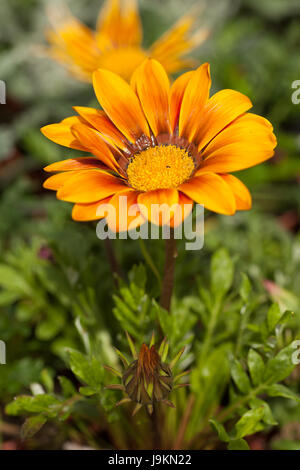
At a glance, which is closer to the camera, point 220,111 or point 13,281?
point 220,111

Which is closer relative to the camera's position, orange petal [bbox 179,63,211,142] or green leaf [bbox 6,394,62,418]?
orange petal [bbox 179,63,211,142]

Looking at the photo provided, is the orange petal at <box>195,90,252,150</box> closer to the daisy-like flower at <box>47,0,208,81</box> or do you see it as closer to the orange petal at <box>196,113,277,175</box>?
the orange petal at <box>196,113,277,175</box>

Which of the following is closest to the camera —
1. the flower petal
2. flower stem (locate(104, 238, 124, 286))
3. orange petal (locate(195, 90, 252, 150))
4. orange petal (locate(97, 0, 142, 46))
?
orange petal (locate(195, 90, 252, 150))

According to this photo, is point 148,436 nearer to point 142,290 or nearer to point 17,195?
point 142,290

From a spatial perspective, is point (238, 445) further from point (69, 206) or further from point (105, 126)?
point (69, 206)

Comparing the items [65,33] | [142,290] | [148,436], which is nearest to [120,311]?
[142,290]

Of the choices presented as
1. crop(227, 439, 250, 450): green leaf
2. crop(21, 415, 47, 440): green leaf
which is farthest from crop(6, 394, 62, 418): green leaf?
crop(227, 439, 250, 450): green leaf

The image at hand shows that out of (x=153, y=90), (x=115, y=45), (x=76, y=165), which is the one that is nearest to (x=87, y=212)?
(x=76, y=165)

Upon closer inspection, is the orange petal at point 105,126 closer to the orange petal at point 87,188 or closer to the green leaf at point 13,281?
the orange petal at point 87,188
